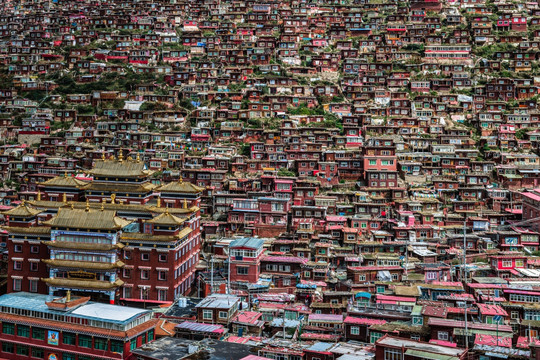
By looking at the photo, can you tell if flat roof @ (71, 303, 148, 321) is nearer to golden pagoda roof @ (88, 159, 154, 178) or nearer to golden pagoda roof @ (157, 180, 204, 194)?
golden pagoda roof @ (88, 159, 154, 178)

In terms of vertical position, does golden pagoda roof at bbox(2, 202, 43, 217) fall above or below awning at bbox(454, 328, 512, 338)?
above

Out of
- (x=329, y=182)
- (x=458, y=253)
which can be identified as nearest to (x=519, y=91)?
(x=329, y=182)

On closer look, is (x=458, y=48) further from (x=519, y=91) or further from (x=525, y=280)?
(x=525, y=280)

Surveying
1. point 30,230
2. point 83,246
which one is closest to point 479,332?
point 83,246

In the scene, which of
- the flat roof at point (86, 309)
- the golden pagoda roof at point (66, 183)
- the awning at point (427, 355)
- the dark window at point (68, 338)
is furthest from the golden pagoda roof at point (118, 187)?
the awning at point (427, 355)

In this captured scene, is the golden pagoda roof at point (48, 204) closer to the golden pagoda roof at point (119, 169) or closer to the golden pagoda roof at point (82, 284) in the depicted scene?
the golden pagoda roof at point (119, 169)

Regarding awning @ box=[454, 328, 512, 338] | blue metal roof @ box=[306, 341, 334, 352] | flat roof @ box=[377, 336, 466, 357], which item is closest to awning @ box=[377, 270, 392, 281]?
awning @ box=[454, 328, 512, 338]
